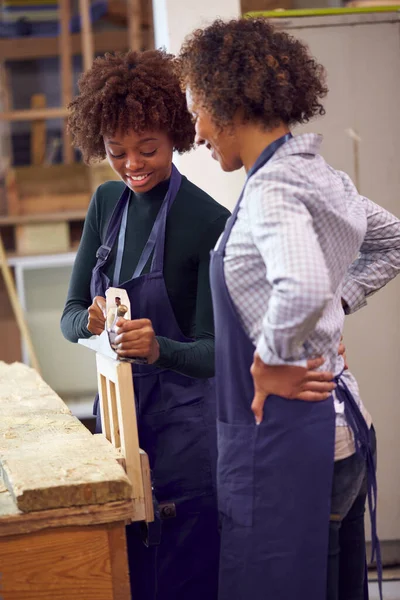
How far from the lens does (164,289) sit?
201cm

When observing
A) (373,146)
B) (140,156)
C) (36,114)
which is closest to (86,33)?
(36,114)

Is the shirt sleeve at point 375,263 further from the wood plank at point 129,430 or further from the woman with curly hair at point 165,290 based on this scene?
the wood plank at point 129,430

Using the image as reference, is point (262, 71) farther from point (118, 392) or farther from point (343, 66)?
point (343, 66)

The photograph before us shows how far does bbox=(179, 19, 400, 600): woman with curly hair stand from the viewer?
1543mm

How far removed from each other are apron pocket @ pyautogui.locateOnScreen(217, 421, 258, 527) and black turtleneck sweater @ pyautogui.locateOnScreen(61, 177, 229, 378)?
0.34 m

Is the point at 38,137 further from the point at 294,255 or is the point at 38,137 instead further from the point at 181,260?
the point at 294,255

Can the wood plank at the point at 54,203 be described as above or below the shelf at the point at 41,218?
above

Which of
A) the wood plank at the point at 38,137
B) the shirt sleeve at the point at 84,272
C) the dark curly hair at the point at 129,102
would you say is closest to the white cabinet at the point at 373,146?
the dark curly hair at the point at 129,102

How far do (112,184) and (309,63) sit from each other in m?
0.74

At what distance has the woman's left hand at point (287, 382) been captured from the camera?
1.55 m

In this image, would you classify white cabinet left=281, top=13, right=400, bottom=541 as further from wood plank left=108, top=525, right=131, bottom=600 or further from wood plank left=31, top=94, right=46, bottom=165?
wood plank left=31, top=94, right=46, bottom=165

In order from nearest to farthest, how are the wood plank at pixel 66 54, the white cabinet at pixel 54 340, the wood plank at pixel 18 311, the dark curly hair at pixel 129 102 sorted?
the dark curly hair at pixel 129 102 < the wood plank at pixel 18 311 < the white cabinet at pixel 54 340 < the wood plank at pixel 66 54

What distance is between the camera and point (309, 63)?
65.8 inches

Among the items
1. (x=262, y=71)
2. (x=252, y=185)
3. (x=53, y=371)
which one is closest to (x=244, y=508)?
(x=252, y=185)
